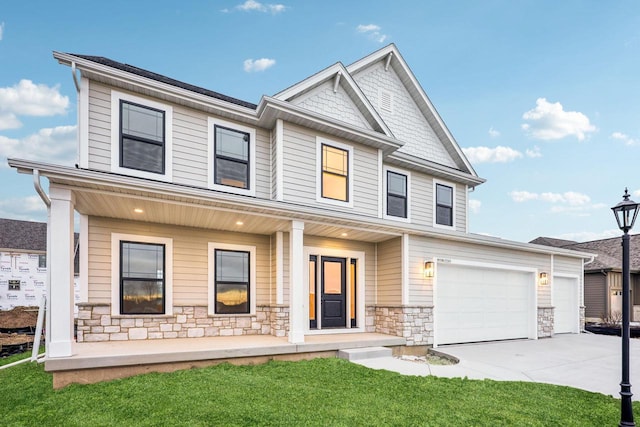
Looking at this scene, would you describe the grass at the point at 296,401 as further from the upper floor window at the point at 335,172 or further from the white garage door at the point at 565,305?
the white garage door at the point at 565,305

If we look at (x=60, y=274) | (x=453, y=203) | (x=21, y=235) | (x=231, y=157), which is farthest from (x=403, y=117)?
(x=21, y=235)

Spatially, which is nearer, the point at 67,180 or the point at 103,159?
the point at 67,180

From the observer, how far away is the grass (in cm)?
405

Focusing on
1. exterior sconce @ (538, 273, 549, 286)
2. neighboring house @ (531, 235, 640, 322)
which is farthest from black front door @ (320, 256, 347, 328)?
neighboring house @ (531, 235, 640, 322)

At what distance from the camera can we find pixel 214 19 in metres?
13.4

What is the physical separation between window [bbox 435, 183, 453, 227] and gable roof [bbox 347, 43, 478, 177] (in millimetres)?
1191

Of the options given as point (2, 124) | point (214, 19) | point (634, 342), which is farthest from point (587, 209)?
point (2, 124)

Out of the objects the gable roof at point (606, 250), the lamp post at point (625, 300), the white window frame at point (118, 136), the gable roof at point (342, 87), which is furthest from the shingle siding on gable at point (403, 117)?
the gable roof at point (606, 250)

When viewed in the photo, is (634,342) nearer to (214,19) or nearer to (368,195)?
(368,195)

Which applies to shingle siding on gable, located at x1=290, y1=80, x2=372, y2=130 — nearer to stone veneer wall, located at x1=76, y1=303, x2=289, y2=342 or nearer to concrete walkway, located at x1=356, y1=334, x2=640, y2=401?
stone veneer wall, located at x1=76, y1=303, x2=289, y2=342

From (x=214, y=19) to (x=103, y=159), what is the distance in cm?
884

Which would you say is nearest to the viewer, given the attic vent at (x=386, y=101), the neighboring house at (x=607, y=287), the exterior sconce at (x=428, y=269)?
the exterior sconce at (x=428, y=269)

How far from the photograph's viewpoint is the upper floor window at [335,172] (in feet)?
29.1

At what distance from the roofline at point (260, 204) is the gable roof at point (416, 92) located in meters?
3.47
